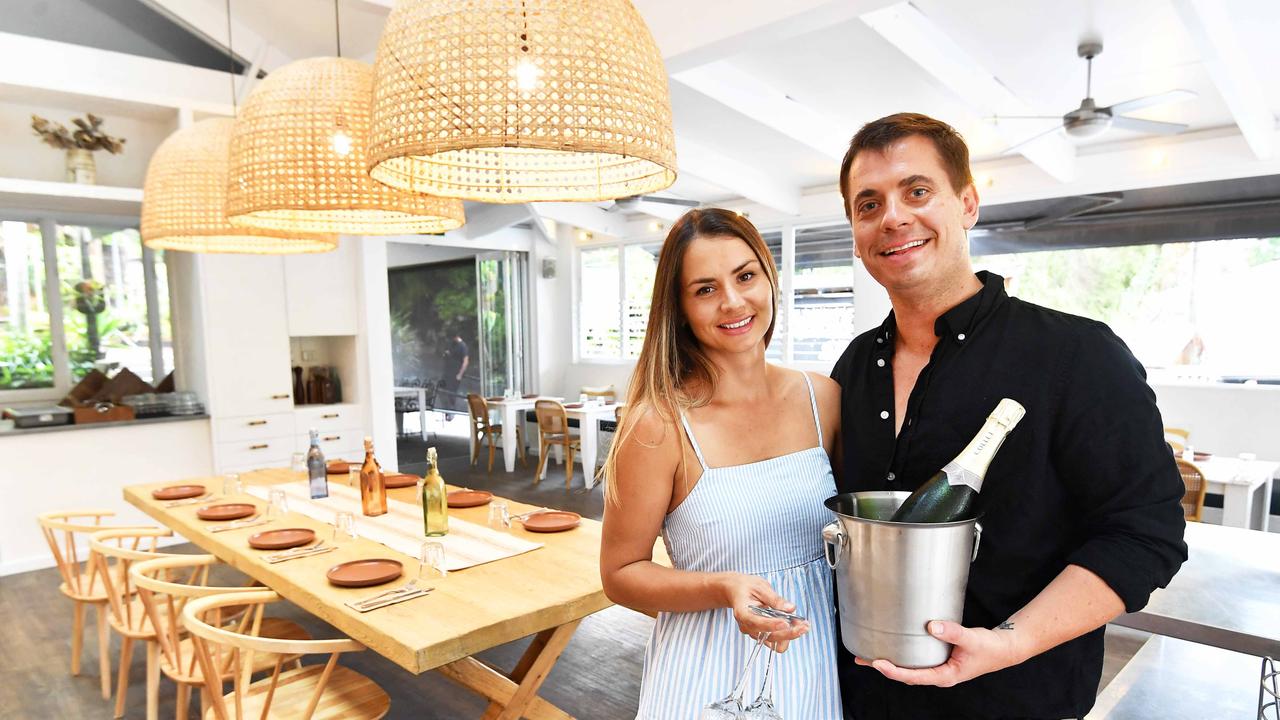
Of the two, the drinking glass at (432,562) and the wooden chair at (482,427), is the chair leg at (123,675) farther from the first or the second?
the wooden chair at (482,427)

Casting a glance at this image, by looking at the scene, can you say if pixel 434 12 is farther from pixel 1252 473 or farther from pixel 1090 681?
pixel 1252 473

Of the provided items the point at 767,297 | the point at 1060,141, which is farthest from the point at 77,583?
the point at 1060,141

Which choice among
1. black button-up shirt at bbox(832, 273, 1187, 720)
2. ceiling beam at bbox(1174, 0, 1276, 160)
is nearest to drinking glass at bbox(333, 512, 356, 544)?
black button-up shirt at bbox(832, 273, 1187, 720)

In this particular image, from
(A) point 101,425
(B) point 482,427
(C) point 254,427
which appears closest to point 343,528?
(C) point 254,427

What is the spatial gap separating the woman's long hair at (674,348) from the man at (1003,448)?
9.1 inches

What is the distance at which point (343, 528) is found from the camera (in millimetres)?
2635

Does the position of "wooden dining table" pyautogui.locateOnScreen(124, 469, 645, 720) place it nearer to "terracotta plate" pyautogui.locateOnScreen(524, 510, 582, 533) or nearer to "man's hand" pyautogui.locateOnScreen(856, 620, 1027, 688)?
"terracotta plate" pyautogui.locateOnScreen(524, 510, 582, 533)

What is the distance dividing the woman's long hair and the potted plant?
5517mm

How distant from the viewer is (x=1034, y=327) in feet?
3.41

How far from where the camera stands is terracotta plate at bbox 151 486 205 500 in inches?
131

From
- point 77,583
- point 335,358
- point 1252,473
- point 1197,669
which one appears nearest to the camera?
point 77,583

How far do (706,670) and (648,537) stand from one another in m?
0.25

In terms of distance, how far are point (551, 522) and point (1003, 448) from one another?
6.32 ft

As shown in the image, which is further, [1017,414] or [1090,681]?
[1090,681]
